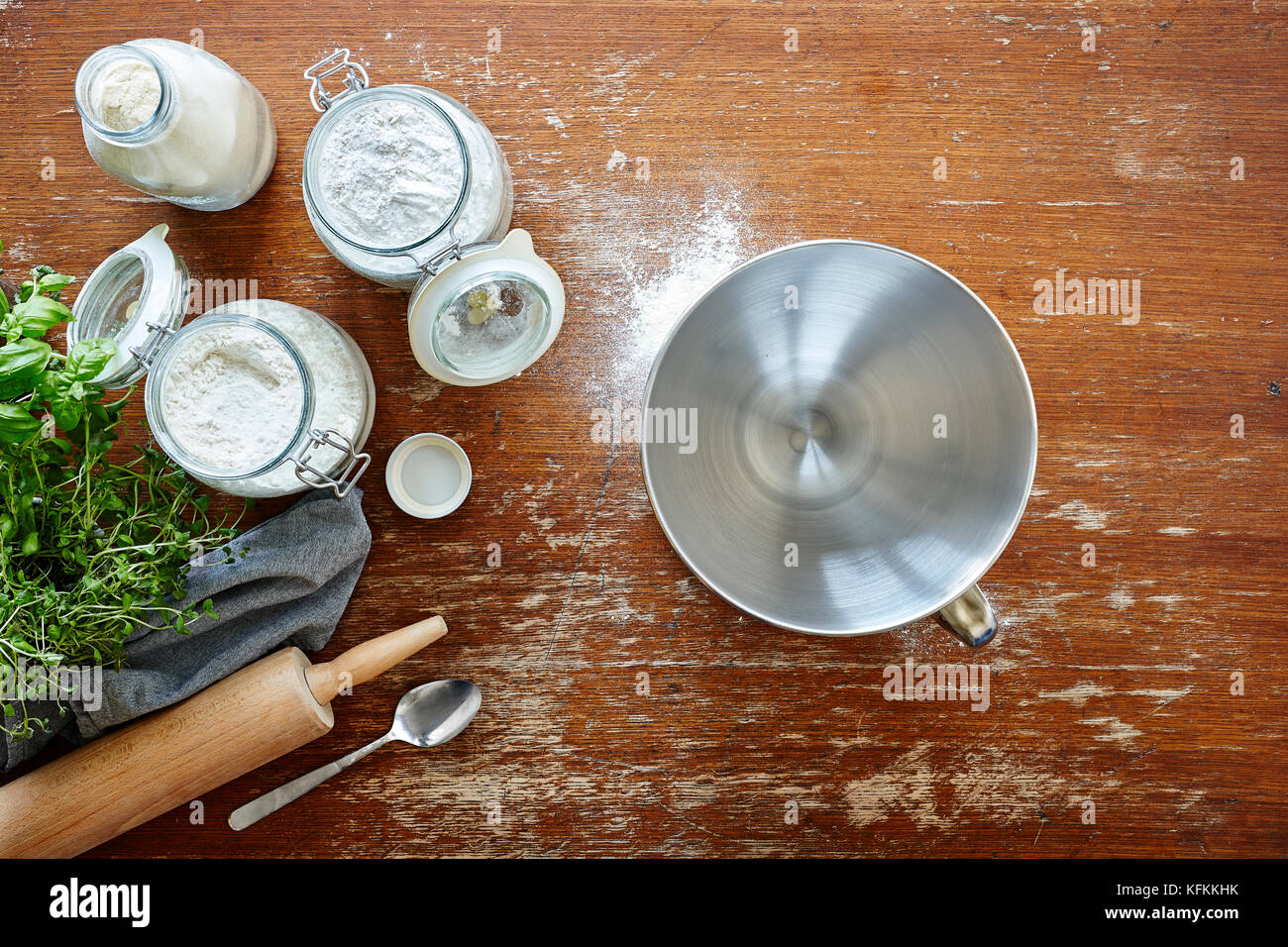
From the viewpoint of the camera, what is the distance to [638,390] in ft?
3.60

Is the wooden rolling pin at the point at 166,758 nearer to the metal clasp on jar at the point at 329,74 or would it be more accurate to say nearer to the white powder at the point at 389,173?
the white powder at the point at 389,173

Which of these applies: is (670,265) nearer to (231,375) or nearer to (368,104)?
(368,104)

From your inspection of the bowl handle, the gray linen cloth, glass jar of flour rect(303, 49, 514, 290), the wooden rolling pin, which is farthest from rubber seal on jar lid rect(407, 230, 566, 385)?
the bowl handle

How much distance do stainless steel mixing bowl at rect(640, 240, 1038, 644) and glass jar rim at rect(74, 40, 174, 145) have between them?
59 centimetres

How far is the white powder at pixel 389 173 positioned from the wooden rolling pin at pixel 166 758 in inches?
20.6

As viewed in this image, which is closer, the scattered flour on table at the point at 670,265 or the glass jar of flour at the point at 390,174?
the glass jar of flour at the point at 390,174

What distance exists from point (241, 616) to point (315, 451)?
10.0 inches

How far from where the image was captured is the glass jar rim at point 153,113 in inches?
33.8

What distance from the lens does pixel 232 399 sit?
91 centimetres

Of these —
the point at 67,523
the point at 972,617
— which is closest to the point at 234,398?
the point at 67,523

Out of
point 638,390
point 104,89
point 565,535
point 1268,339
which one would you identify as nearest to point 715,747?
point 565,535

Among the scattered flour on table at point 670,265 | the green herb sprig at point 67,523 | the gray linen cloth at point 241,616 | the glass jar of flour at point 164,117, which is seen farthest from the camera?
the scattered flour on table at point 670,265

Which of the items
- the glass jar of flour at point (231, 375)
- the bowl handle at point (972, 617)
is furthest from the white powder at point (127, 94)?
the bowl handle at point (972, 617)

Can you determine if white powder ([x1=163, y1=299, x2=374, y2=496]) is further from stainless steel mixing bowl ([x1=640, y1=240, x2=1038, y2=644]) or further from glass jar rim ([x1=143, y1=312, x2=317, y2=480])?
stainless steel mixing bowl ([x1=640, y1=240, x2=1038, y2=644])
